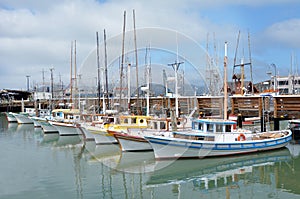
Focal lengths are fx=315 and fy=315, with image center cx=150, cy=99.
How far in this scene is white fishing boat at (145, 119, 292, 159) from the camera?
19.4 metres

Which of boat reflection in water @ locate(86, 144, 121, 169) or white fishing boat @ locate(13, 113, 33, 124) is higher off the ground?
white fishing boat @ locate(13, 113, 33, 124)

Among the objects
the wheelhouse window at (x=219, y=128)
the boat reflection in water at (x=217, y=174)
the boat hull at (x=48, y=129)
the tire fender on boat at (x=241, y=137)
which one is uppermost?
the wheelhouse window at (x=219, y=128)

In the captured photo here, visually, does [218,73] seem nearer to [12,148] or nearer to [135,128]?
[135,128]

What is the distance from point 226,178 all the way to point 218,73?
2408 cm

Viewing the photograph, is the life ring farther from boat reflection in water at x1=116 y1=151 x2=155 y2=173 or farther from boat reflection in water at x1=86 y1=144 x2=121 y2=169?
boat reflection in water at x1=86 y1=144 x2=121 y2=169

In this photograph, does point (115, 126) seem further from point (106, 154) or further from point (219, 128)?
point (219, 128)

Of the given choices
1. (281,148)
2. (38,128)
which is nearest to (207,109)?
(281,148)

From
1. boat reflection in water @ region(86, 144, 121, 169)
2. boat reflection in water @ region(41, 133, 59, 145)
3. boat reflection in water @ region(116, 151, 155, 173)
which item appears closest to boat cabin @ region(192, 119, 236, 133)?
boat reflection in water @ region(116, 151, 155, 173)

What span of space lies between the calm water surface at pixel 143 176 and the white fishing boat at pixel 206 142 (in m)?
0.50

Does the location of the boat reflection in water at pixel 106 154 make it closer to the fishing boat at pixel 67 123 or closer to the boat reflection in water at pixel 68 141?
the boat reflection in water at pixel 68 141

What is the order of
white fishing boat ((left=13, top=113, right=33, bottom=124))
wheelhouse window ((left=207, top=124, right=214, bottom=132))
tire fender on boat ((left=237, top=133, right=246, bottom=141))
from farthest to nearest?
white fishing boat ((left=13, top=113, right=33, bottom=124))
tire fender on boat ((left=237, top=133, right=246, bottom=141))
wheelhouse window ((left=207, top=124, right=214, bottom=132))

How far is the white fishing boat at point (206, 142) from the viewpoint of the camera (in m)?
19.4

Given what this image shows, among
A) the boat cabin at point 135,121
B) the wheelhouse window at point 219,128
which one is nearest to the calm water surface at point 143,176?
the wheelhouse window at point 219,128

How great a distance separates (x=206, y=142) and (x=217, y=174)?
2635 millimetres
